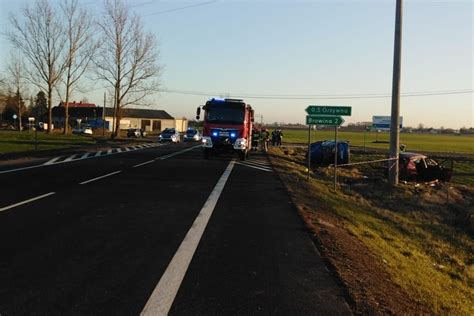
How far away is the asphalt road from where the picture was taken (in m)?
4.81

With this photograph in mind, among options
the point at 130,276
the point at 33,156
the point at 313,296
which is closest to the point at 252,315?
the point at 313,296

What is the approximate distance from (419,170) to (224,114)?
9557 millimetres

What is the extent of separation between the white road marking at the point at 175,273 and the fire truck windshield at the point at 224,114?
1485 cm

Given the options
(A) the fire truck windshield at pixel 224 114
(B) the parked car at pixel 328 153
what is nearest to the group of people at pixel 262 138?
(B) the parked car at pixel 328 153

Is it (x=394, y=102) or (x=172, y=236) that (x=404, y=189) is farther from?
(x=172, y=236)

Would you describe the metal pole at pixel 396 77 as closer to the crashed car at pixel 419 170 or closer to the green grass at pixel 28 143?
the crashed car at pixel 419 170

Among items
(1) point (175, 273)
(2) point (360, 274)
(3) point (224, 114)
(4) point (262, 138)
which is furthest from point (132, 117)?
(2) point (360, 274)

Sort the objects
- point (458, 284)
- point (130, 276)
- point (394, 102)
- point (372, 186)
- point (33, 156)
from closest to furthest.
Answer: point (130, 276), point (458, 284), point (394, 102), point (372, 186), point (33, 156)

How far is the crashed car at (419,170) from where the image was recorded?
909 inches

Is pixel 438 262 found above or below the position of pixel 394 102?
below

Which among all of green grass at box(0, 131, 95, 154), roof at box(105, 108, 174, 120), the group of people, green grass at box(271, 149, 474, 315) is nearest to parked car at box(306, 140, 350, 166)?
the group of people

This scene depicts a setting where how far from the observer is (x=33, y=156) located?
25.1m

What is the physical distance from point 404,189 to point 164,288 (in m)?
16.7

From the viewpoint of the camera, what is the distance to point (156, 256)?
6.48 m
